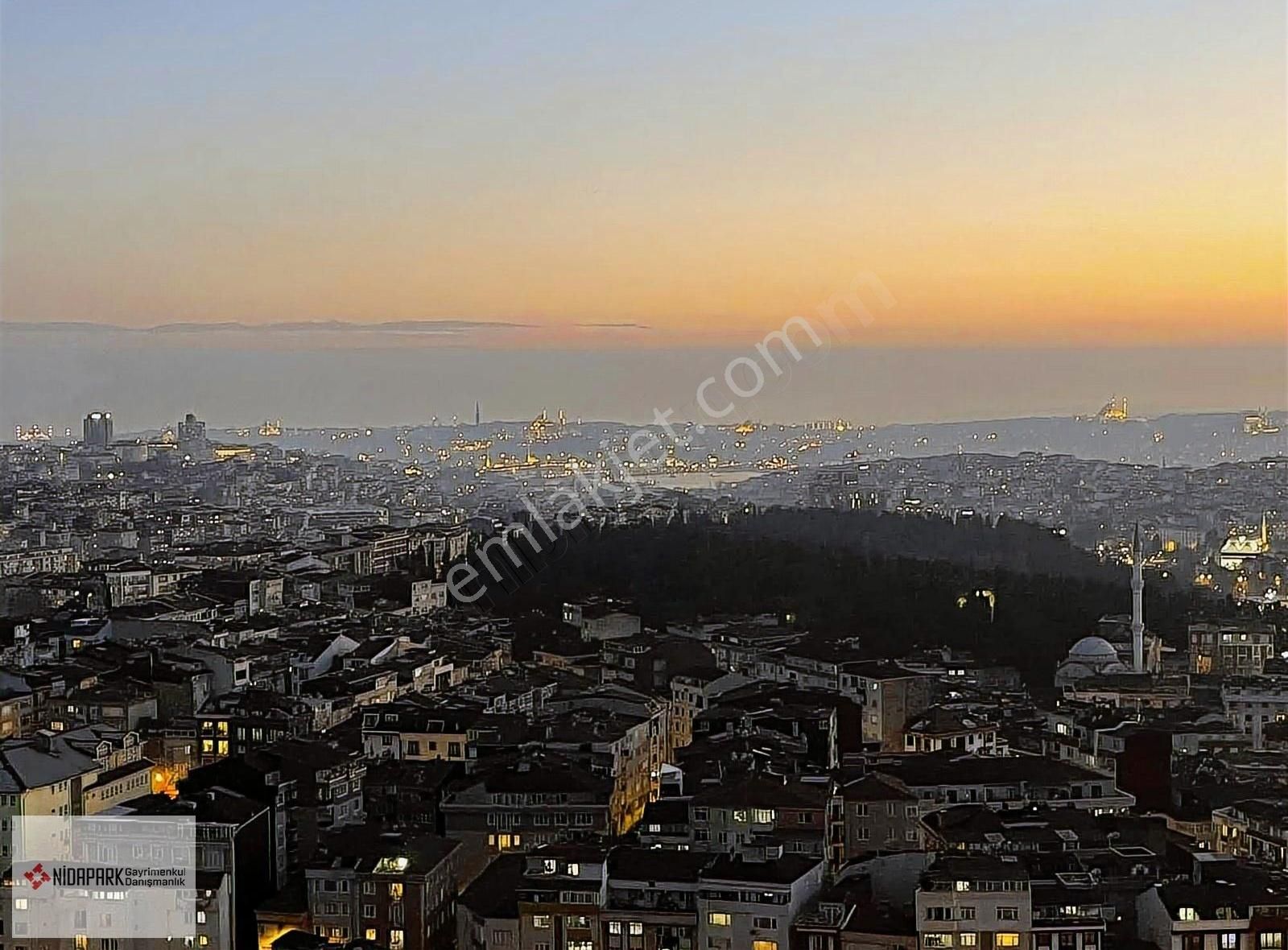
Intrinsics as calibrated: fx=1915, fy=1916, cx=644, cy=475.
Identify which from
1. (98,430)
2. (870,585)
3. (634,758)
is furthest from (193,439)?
(634,758)

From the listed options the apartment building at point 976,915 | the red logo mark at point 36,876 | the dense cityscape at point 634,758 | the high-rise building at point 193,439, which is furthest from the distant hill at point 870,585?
the high-rise building at point 193,439

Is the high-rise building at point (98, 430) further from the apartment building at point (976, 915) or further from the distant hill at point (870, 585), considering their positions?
the apartment building at point (976, 915)

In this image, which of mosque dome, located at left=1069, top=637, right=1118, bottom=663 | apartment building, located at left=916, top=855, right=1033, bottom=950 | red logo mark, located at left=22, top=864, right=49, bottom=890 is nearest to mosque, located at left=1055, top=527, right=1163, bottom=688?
mosque dome, located at left=1069, top=637, right=1118, bottom=663

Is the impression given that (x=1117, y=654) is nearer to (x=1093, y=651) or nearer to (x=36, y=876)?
(x=1093, y=651)

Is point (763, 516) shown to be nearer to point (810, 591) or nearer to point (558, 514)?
point (558, 514)

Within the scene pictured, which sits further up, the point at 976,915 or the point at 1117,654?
the point at 976,915

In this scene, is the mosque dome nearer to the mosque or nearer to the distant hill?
the mosque

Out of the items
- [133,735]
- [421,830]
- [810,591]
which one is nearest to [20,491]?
[810,591]
